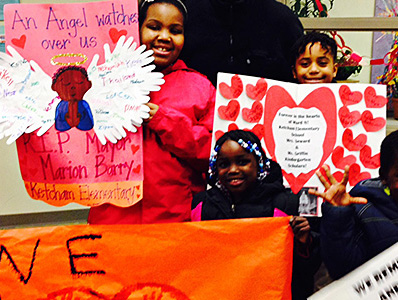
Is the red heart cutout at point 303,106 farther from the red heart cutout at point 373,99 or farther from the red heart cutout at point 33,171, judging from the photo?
the red heart cutout at point 33,171

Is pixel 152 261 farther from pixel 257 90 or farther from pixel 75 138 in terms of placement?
pixel 257 90

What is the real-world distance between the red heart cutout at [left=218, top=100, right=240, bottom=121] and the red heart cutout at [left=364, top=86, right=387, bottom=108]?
1.37 ft

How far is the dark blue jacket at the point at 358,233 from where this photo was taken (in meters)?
1.09

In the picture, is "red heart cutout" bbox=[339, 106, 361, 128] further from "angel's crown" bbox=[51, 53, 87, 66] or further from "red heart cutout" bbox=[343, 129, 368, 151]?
"angel's crown" bbox=[51, 53, 87, 66]

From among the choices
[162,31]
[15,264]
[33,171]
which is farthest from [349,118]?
[15,264]

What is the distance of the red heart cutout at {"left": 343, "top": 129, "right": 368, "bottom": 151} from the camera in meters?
1.31

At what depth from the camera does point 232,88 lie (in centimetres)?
131

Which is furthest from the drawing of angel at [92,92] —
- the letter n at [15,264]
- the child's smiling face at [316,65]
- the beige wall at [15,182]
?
the beige wall at [15,182]

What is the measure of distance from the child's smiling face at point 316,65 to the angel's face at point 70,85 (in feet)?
2.39

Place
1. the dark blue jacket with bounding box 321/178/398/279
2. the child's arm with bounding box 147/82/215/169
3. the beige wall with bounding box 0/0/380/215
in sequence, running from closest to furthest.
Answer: the dark blue jacket with bounding box 321/178/398/279 < the child's arm with bounding box 147/82/215/169 < the beige wall with bounding box 0/0/380/215

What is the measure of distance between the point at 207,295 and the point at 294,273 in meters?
0.28

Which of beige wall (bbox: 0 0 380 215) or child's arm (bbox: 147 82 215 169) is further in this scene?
beige wall (bbox: 0 0 380 215)

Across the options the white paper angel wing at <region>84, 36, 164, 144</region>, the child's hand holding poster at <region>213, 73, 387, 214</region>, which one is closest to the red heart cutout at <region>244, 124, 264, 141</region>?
the child's hand holding poster at <region>213, 73, 387, 214</region>

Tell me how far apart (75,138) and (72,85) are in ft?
0.50
